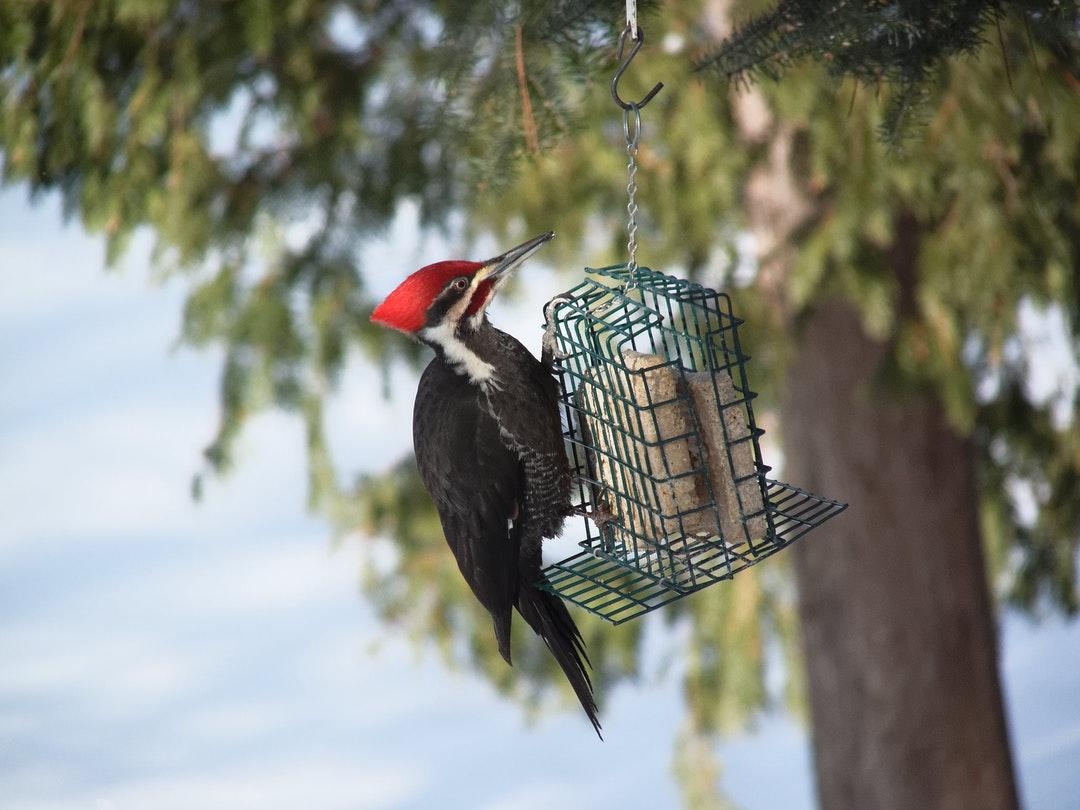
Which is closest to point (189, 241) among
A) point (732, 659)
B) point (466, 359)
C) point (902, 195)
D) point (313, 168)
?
point (313, 168)

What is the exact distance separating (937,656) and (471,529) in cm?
274

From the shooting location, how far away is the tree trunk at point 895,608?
16.1ft

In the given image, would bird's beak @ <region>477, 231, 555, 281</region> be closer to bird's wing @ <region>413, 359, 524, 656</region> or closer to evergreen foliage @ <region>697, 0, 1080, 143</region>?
bird's wing @ <region>413, 359, 524, 656</region>

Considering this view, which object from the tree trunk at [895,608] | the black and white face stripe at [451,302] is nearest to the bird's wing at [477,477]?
the black and white face stripe at [451,302]

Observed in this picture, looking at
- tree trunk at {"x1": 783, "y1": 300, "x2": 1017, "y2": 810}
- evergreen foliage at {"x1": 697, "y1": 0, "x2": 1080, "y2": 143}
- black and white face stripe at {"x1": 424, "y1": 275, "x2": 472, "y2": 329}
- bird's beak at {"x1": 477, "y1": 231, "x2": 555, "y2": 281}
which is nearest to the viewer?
evergreen foliage at {"x1": 697, "y1": 0, "x2": 1080, "y2": 143}

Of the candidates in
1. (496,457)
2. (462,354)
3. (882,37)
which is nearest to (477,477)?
(496,457)

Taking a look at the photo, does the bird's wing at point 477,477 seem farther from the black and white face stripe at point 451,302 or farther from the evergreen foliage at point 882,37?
the evergreen foliage at point 882,37

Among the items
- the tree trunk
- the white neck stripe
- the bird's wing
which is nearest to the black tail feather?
the bird's wing

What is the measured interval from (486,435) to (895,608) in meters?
2.67

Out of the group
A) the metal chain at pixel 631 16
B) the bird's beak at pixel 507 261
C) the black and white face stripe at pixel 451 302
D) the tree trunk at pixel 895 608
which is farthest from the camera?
the tree trunk at pixel 895 608

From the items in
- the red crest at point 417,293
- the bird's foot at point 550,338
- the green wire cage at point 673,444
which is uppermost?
the red crest at point 417,293

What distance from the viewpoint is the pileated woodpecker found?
9.57ft

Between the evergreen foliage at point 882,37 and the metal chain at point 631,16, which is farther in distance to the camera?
the evergreen foliage at point 882,37

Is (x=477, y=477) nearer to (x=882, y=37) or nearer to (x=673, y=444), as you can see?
(x=673, y=444)
